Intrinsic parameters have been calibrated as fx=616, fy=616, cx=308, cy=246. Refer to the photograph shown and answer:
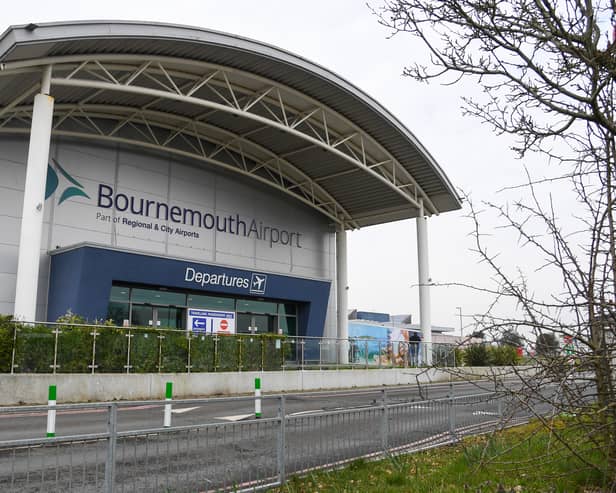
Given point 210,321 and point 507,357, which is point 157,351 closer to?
point 210,321

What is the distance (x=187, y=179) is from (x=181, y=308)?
20.1 feet

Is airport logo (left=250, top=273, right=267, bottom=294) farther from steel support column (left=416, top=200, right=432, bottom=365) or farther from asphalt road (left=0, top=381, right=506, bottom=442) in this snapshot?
asphalt road (left=0, top=381, right=506, bottom=442)

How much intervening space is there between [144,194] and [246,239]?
6104mm

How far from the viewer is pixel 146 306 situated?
26578 millimetres

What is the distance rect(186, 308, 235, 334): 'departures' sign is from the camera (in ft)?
91.7

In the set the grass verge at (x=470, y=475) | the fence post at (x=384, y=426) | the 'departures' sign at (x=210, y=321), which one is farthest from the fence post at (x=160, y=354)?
the grass verge at (x=470, y=475)

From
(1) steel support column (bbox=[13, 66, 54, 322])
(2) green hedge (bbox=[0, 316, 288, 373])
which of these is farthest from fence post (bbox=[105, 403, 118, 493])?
(1) steel support column (bbox=[13, 66, 54, 322])

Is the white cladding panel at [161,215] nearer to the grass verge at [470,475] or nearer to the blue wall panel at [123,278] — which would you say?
the blue wall panel at [123,278]

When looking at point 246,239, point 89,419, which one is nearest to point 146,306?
point 246,239

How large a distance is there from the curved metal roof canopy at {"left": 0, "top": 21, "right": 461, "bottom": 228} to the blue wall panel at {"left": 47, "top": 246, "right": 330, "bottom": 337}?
16.1 feet

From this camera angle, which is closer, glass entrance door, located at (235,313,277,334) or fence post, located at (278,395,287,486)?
fence post, located at (278,395,287,486)

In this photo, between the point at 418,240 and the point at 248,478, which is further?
the point at 418,240

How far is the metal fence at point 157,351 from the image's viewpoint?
1593 cm

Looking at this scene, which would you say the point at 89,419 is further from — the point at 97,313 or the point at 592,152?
the point at 97,313
